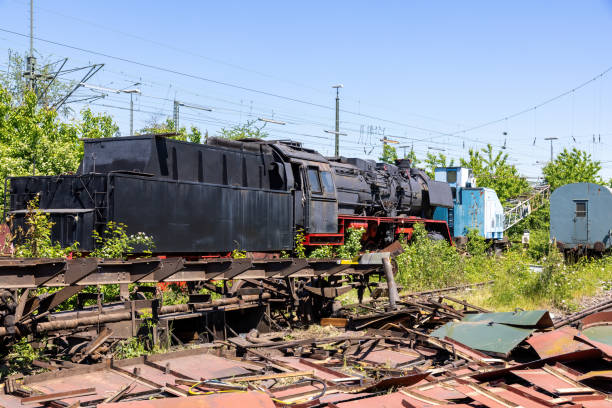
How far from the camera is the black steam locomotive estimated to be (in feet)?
36.7

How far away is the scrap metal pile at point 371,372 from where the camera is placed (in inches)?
230

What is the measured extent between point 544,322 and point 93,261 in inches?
258

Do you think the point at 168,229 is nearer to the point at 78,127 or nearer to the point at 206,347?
the point at 206,347

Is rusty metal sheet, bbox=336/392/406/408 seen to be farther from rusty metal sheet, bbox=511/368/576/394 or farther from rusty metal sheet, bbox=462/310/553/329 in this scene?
rusty metal sheet, bbox=462/310/553/329

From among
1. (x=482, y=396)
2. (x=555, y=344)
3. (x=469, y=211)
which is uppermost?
(x=469, y=211)

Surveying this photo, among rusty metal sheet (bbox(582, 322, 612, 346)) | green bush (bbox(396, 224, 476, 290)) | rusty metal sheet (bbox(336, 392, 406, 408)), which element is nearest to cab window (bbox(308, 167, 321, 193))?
green bush (bbox(396, 224, 476, 290))

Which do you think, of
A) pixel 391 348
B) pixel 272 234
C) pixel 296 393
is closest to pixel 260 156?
pixel 272 234

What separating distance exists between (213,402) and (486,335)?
4.98 meters

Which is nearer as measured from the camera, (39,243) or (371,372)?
(371,372)

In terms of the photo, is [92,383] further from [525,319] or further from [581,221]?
[581,221]

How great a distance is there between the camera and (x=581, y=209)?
2427cm

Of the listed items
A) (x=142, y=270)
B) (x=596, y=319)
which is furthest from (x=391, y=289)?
(x=142, y=270)

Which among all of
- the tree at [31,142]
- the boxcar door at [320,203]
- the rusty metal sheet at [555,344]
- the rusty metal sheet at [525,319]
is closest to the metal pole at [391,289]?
the rusty metal sheet at [525,319]

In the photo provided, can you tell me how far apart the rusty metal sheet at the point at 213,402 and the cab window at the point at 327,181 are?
35.5ft
